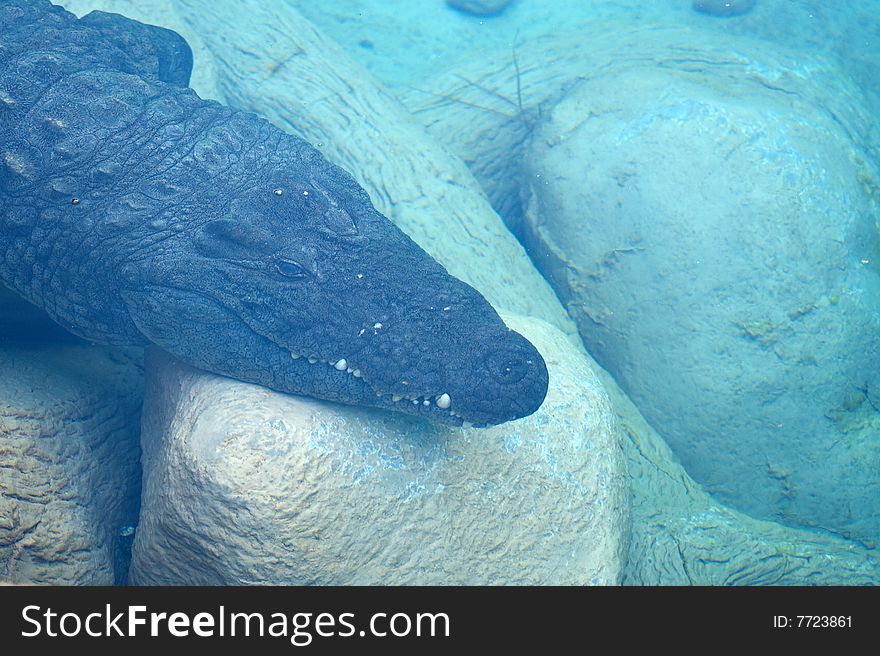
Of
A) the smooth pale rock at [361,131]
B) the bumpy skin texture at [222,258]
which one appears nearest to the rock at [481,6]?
the smooth pale rock at [361,131]

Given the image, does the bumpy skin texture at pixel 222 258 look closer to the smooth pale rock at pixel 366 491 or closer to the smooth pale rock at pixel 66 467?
the smooth pale rock at pixel 366 491

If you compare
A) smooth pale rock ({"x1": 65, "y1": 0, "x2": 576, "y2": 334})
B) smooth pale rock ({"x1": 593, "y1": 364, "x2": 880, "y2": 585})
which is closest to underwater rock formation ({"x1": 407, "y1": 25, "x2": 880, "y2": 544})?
smooth pale rock ({"x1": 593, "y1": 364, "x2": 880, "y2": 585})

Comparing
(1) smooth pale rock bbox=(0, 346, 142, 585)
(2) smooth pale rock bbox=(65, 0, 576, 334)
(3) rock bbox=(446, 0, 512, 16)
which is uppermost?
(3) rock bbox=(446, 0, 512, 16)

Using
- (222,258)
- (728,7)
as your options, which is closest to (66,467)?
(222,258)

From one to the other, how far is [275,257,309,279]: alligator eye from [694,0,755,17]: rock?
6.85 metres

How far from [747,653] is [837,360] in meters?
2.35

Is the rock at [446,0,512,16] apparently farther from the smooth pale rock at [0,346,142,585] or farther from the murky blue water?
the smooth pale rock at [0,346,142,585]

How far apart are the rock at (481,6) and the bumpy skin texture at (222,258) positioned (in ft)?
17.5

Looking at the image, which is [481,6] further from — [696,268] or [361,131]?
[696,268]

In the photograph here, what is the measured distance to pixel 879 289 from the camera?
4.18 m

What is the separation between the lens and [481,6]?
7.32 meters

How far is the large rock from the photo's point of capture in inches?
159

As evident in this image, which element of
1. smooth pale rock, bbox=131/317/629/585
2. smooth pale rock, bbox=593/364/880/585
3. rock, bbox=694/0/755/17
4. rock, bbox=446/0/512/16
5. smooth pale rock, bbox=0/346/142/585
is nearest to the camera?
smooth pale rock, bbox=131/317/629/585

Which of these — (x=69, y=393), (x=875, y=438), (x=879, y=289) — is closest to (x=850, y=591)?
(x=875, y=438)
